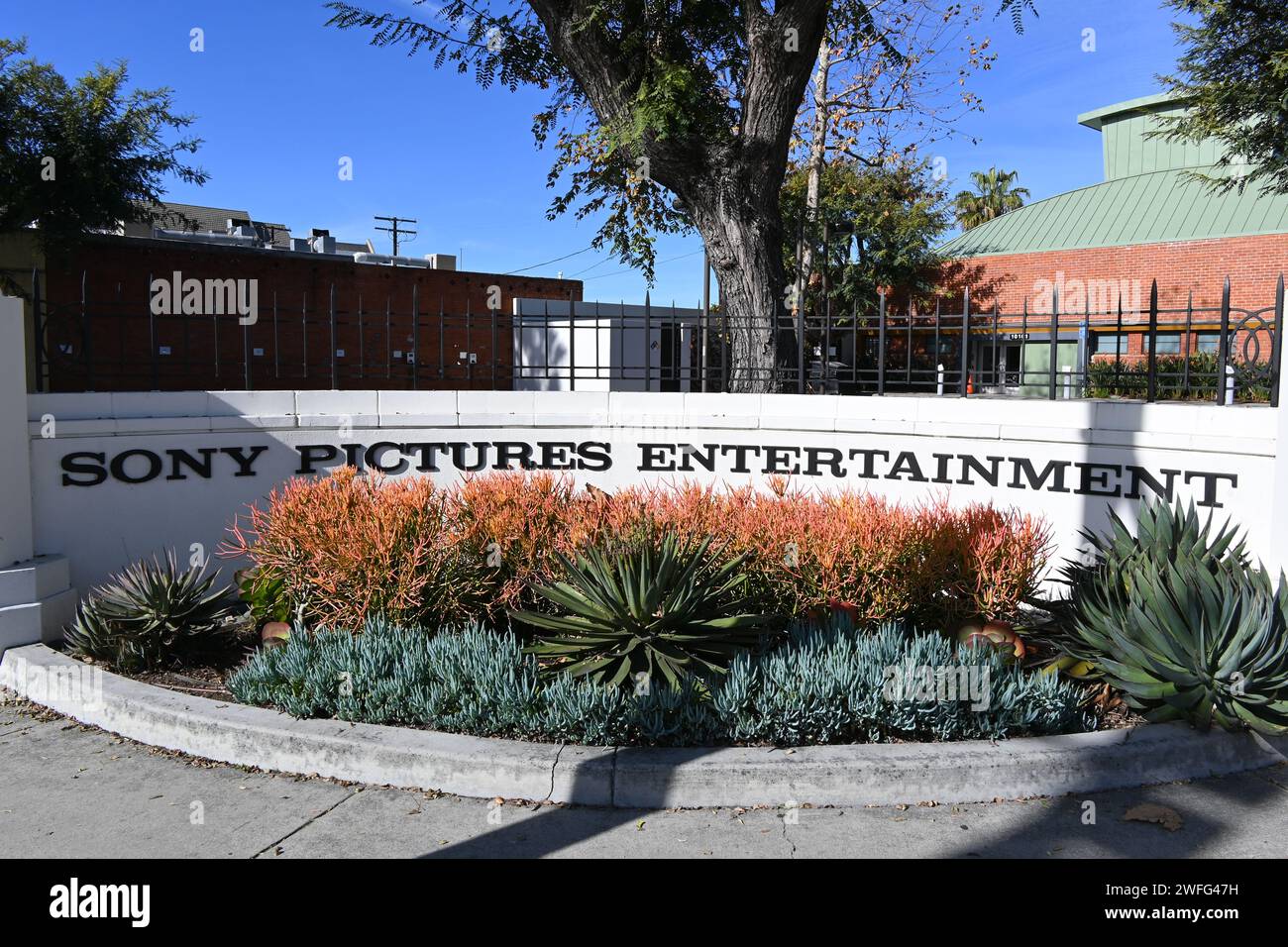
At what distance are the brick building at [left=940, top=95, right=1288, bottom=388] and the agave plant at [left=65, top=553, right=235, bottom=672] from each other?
2254 centimetres

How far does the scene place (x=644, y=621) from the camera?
4.93 metres

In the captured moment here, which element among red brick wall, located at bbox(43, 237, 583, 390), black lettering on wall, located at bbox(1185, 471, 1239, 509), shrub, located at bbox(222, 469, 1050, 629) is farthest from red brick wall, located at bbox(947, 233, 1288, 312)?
shrub, located at bbox(222, 469, 1050, 629)

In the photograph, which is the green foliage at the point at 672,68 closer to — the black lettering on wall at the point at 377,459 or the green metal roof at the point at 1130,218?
the black lettering on wall at the point at 377,459

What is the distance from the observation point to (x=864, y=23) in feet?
42.9

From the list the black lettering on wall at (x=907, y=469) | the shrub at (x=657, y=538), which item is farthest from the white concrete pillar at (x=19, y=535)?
the black lettering on wall at (x=907, y=469)

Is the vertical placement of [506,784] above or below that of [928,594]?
below

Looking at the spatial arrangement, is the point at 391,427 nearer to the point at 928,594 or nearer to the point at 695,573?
the point at 695,573

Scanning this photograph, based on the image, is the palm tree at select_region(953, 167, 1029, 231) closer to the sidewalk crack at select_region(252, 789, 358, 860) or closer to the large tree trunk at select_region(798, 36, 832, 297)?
the large tree trunk at select_region(798, 36, 832, 297)

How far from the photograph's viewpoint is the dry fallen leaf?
4059 millimetres

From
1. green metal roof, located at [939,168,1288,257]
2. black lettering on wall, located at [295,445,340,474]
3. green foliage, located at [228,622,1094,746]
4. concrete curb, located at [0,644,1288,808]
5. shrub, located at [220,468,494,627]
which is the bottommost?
concrete curb, located at [0,644,1288,808]
